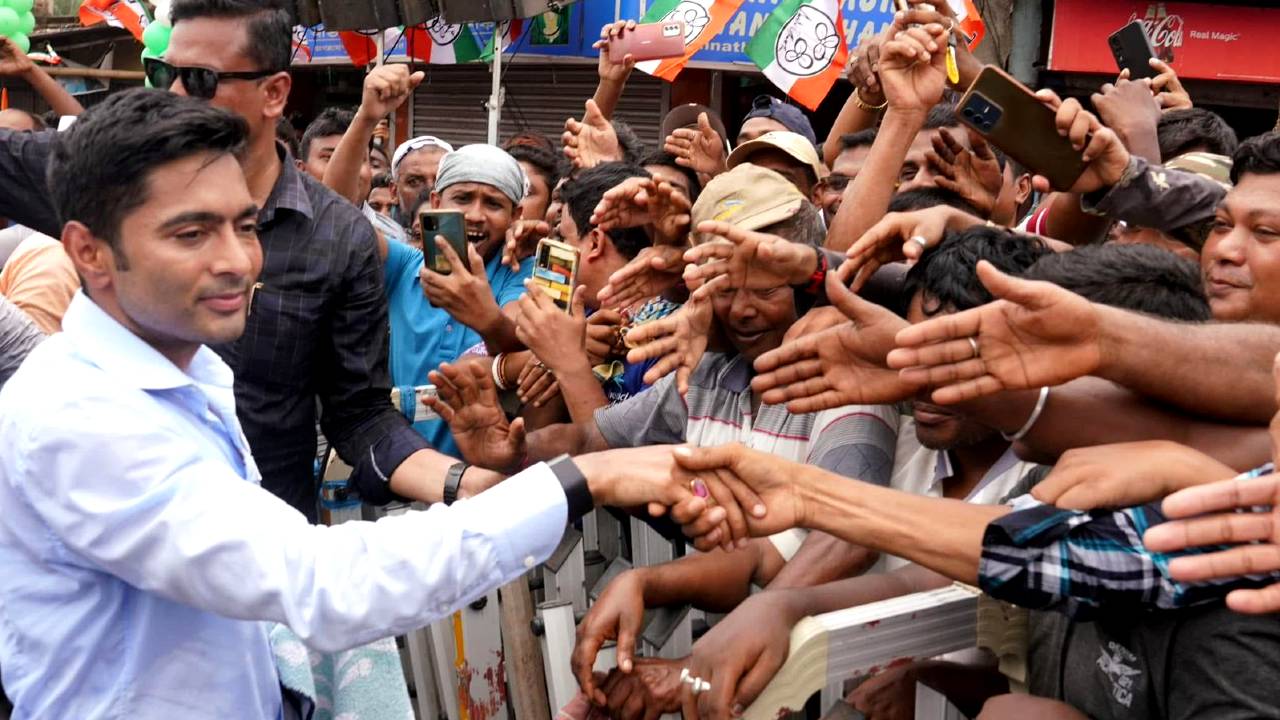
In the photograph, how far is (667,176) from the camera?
14.0 ft

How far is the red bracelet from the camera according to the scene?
2.74 metres

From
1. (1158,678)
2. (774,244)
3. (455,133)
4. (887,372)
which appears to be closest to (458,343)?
(774,244)

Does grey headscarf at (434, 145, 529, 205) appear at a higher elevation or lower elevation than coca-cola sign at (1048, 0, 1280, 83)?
lower

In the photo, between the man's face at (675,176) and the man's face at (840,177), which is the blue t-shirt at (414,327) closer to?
the man's face at (675,176)

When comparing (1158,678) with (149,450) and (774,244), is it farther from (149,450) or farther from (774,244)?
(149,450)

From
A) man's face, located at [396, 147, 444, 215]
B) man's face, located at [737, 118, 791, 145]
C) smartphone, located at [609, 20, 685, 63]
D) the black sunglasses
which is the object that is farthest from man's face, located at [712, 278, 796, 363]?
man's face, located at [396, 147, 444, 215]

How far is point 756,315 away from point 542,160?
277cm

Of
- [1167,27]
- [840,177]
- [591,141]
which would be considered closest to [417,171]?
[591,141]

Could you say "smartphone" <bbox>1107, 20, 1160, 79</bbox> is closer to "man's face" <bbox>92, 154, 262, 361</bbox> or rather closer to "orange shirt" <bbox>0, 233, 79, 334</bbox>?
"man's face" <bbox>92, 154, 262, 361</bbox>

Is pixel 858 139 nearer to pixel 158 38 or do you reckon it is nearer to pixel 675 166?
pixel 675 166

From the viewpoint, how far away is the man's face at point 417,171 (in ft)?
19.0

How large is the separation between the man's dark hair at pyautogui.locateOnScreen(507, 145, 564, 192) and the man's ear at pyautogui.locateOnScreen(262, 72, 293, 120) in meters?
2.22

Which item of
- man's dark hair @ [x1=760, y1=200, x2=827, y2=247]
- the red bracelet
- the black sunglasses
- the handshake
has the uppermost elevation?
the black sunglasses

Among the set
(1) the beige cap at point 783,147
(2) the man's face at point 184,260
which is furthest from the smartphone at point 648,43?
(2) the man's face at point 184,260
